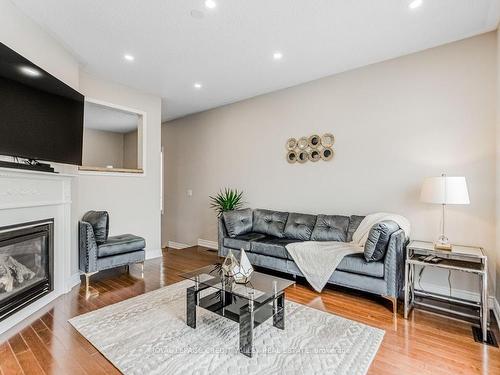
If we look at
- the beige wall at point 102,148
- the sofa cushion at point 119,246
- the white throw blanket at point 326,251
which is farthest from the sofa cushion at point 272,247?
the beige wall at point 102,148

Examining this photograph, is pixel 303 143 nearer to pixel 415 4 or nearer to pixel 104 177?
pixel 415 4

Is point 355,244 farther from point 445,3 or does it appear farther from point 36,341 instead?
point 36,341

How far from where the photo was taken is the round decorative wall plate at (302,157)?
424 cm

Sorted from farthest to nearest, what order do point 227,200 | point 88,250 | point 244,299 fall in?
point 227,200 < point 88,250 < point 244,299

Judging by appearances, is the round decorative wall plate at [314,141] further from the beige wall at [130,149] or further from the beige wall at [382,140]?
the beige wall at [130,149]

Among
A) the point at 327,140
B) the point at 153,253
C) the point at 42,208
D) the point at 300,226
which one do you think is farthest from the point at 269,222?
the point at 42,208

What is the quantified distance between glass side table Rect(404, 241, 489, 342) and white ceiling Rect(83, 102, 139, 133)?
16.6ft

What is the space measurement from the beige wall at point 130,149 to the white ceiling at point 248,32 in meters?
3.66

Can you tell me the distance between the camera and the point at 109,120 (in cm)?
613

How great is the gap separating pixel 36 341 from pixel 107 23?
114 inches

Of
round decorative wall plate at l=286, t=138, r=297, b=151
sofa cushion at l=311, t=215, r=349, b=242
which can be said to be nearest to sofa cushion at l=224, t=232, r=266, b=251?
sofa cushion at l=311, t=215, r=349, b=242

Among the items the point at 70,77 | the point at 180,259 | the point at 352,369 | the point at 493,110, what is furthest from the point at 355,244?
the point at 70,77

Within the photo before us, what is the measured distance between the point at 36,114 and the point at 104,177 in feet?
5.17

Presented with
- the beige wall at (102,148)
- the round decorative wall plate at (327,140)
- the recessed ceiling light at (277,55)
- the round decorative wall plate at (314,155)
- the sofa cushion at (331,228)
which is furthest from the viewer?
the beige wall at (102,148)
